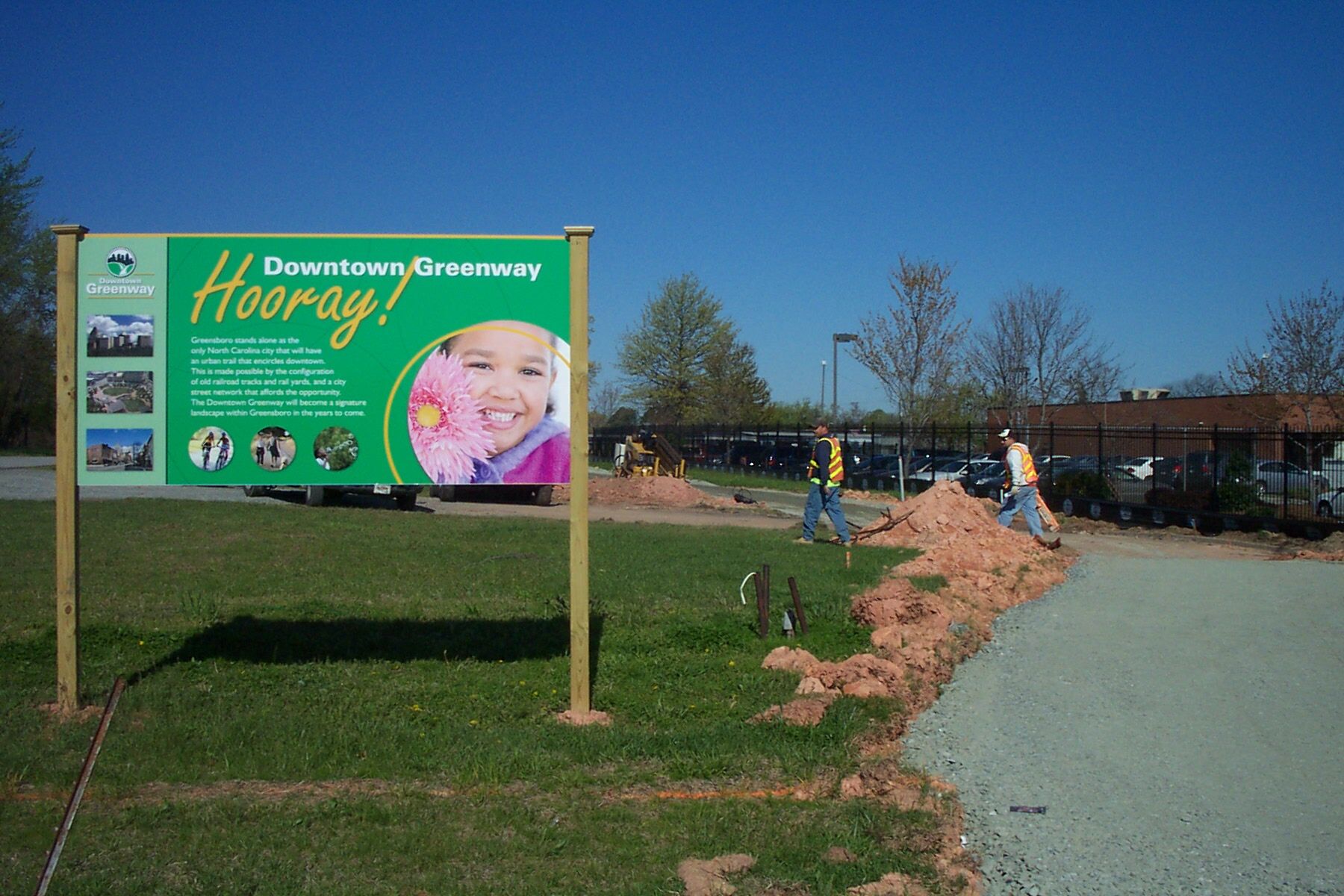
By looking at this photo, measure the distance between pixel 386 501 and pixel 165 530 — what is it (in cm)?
1007

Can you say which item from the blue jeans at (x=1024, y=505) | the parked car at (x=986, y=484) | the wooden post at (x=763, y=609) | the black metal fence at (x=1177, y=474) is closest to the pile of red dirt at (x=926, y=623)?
the blue jeans at (x=1024, y=505)

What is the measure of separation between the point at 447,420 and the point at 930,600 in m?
5.00

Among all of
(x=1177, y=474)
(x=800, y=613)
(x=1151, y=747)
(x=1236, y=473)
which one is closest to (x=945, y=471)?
(x=1177, y=474)

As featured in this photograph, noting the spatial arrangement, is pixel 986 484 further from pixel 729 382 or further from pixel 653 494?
pixel 729 382

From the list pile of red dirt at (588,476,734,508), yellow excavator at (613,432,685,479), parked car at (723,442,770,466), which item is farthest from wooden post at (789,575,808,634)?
parked car at (723,442,770,466)

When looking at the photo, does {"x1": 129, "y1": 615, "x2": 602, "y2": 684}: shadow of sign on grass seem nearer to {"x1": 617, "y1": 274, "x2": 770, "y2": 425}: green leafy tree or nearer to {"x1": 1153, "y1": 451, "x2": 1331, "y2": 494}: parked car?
{"x1": 1153, "y1": 451, "x2": 1331, "y2": 494}: parked car

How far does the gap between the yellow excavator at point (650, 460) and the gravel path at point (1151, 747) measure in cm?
2571

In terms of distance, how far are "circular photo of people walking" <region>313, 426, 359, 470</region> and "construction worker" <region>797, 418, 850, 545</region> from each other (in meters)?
9.94

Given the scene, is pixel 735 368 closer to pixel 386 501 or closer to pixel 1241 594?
pixel 386 501

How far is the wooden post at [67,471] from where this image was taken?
22.6ft

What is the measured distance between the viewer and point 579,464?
707 cm

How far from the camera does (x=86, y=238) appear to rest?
707 cm

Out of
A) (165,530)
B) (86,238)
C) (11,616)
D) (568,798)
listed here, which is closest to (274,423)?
(86,238)

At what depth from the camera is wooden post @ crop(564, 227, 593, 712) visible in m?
6.96
